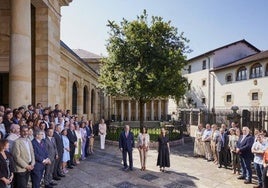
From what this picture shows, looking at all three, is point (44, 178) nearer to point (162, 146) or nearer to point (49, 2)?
point (162, 146)

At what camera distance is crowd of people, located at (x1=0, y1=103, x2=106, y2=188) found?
540cm

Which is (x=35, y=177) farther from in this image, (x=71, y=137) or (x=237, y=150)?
(x=237, y=150)

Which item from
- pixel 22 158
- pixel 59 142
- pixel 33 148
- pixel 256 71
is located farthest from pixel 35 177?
pixel 256 71

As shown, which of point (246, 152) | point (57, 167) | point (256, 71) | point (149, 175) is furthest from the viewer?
point (256, 71)

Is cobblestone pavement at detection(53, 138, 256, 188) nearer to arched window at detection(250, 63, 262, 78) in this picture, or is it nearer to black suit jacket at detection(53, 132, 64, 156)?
black suit jacket at detection(53, 132, 64, 156)

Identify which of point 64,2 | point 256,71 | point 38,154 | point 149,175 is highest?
point 64,2

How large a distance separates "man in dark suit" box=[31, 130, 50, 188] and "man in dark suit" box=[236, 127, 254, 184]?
21.4ft

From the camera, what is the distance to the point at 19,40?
8570 mm

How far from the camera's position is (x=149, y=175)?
29.2 ft

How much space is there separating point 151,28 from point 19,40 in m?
10.5

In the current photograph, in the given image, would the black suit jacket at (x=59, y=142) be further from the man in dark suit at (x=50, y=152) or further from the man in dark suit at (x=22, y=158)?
the man in dark suit at (x=22, y=158)

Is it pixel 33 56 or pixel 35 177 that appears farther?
pixel 33 56

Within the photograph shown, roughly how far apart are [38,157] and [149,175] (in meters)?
4.32

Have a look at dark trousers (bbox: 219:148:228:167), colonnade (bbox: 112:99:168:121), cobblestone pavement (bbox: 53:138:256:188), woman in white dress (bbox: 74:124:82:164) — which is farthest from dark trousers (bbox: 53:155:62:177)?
colonnade (bbox: 112:99:168:121)
